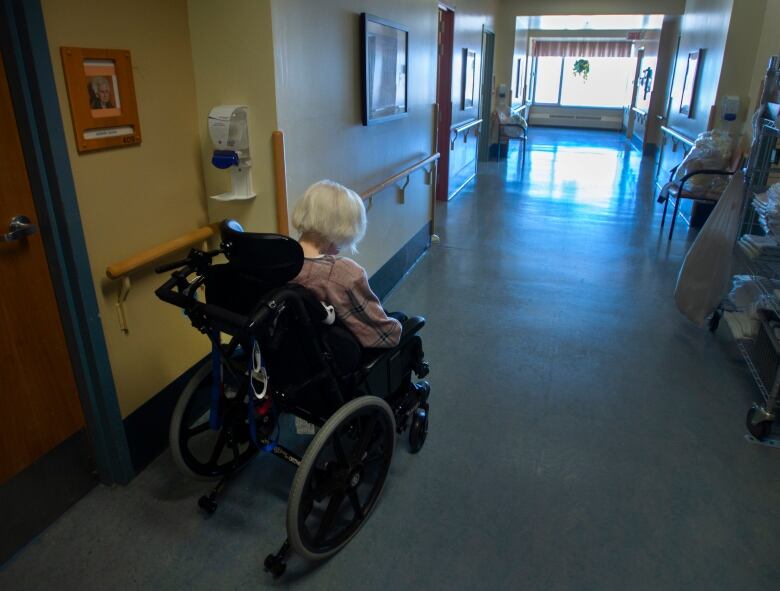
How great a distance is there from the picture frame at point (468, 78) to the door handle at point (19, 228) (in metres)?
5.59

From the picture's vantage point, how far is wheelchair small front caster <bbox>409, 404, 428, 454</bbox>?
6.66 feet

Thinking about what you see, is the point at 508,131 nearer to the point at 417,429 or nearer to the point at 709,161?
the point at 709,161

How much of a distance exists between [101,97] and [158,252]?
1.66 feet

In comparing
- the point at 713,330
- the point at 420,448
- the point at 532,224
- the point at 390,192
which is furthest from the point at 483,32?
the point at 420,448

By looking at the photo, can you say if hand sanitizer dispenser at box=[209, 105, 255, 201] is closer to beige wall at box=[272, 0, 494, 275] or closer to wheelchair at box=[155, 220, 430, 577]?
beige wall at box=[272, 0, 494, 275]

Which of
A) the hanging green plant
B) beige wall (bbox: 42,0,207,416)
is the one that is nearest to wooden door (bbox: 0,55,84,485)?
beige wall (bbox: 42,0,207,416)

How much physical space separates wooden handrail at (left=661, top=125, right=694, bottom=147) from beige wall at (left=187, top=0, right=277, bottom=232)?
15.7 feet

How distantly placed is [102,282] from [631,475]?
1.94 meters

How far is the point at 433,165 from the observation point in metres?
4.43

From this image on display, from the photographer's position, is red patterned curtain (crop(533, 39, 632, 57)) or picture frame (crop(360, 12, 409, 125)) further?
red patterned curtain (crop(533, 39, 632, 57))

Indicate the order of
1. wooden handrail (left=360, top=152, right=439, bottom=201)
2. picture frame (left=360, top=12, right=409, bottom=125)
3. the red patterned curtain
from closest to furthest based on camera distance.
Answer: picture frame (left=360, top=12, right=409, bottom=125) → wooden handrail (left=360, top=152, right=439, bottom=201) → the red patterned curtain

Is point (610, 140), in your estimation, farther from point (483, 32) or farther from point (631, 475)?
point (631, 475)

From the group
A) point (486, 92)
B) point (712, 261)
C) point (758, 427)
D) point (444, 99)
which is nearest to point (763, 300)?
point (712, 261)

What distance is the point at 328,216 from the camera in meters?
1.58
